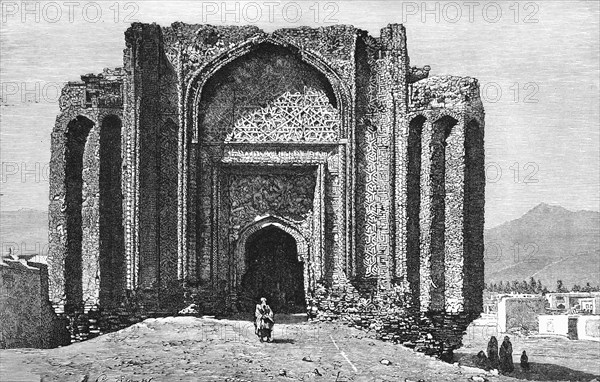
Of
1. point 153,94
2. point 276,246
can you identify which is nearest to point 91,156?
point 153,94

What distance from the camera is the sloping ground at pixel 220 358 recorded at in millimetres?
11742

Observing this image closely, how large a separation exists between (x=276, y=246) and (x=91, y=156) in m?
3.90

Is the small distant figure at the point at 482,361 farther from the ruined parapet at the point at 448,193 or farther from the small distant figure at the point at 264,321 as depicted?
the small distant figure at the point at 264,321

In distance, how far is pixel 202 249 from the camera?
1548 cm

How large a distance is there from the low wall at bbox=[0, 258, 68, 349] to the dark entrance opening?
3.62 m

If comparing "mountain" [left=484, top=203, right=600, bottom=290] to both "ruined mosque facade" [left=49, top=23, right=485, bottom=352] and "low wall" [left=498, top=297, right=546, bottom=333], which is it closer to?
"low wall" [left=498, top=297, right=546, bottom=333]

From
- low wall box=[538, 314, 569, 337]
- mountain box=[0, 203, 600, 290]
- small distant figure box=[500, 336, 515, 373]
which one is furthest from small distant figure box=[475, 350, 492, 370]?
low wall box=[538, 314, 569, 337]

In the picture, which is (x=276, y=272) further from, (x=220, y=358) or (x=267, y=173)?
(x=220, y=358)

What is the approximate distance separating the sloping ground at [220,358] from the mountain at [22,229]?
310 centimetres

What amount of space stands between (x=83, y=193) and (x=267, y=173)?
3280mm

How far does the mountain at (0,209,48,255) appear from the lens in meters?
15.8

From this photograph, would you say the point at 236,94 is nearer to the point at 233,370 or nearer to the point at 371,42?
the point at 371,42

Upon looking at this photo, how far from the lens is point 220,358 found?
12508mm

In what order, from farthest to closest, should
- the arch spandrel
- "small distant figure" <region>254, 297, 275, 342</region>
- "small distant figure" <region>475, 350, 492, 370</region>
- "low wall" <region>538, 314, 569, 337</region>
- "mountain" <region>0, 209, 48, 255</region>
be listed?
"low wall" <region>538, 314, 569, 337</region> → "small distant figure" <region>475, 350, 492, 370</region> → "mountain" <region>0, 209, 48, 255</region> → the arch spandrel → "small distant figure" <region>254, 297, 275, 342</region>
